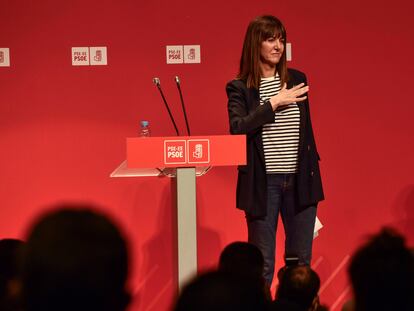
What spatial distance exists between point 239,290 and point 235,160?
1729 millimetres

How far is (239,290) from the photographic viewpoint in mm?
1063

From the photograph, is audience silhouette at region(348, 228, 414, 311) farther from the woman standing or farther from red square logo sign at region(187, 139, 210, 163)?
the woman standing

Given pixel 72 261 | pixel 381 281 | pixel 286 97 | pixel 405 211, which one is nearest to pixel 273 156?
A: pixel 286 97

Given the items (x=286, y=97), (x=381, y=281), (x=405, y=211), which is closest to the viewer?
(x=381, y=281)

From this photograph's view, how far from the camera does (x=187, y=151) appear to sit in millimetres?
2754

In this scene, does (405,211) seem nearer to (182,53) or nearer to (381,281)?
(182,53)

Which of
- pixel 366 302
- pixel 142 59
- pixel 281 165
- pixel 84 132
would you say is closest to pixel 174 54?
pixel 142 59

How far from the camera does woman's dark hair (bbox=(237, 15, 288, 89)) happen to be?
10.1ft

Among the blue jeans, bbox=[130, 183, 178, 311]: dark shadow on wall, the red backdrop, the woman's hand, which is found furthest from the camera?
bbox=[130, 183, 178, 311]: dark shadow on wall

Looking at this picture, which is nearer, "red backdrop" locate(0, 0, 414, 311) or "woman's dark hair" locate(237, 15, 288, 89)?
"woman's dark hair" locate(237, 15, 288, 89)

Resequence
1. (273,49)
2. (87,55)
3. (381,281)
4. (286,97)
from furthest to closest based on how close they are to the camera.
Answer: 1. (87,55)
2. (273,49)
3. (286,97)
4. (381,281)

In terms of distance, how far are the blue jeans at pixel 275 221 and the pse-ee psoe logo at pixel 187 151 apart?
40 centimetres

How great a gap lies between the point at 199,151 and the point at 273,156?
410 mm

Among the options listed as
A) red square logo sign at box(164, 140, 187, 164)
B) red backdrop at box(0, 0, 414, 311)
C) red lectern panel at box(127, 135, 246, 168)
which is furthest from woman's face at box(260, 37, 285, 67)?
red backdrop at box(0, 0, 414, 311)
